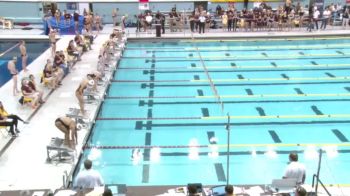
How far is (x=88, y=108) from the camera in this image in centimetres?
1158

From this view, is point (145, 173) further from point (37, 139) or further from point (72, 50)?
point (72, 50)

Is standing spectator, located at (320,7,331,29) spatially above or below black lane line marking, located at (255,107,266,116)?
above

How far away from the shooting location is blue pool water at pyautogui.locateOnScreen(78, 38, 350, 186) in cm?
893

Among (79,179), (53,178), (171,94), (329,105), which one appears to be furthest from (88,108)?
(329,105)

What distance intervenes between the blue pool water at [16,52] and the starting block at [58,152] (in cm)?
619

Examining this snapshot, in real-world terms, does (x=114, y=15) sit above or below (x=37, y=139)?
above

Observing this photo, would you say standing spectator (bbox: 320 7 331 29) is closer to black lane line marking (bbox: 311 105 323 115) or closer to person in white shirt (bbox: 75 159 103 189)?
black lane line marking (bbox: 311 105 323 115)

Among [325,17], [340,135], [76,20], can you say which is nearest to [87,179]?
[340,135]

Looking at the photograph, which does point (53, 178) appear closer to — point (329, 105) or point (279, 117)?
point (279, 117)

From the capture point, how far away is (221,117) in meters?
11.5

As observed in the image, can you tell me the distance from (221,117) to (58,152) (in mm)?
4461

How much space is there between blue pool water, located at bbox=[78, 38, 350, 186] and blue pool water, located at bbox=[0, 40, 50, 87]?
3656mm

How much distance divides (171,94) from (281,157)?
4851 mm

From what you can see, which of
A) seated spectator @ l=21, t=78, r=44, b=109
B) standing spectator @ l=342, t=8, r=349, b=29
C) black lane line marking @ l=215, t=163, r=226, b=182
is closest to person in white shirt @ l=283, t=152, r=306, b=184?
black lane line marking @ l=215, t=163, r=226, b=182
